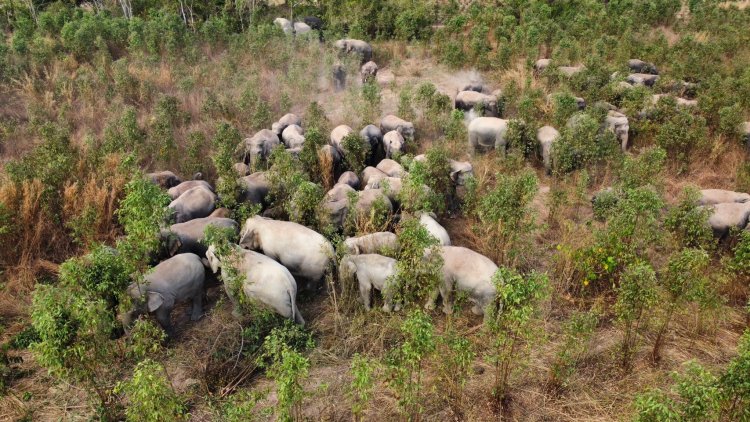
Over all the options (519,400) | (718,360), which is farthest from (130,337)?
(718,360)

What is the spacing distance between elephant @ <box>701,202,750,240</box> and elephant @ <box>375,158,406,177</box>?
4.68m

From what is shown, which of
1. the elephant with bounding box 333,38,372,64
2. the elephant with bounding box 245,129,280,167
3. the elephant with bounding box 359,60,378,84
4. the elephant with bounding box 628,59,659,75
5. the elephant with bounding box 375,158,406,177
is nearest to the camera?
the elephant with bounding box 375,158,406,177

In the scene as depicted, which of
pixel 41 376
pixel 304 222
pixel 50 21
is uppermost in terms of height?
pixel 50 21

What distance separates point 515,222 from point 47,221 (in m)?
6.80

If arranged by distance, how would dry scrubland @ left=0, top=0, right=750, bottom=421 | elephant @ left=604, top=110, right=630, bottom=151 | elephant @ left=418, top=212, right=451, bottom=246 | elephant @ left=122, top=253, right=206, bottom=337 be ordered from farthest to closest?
elephant @ left=604, top=110, right=630, bottom=151, elephant @ left=418, top=212, right=451, bottom=246, elephant @ left=122, top=253, right=206, bottom=337, dry scrubland @ left=0, top=0, right=750, bottom=421

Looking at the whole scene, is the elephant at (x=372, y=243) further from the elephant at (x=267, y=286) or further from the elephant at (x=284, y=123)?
the elephant at (x=284, y=123)

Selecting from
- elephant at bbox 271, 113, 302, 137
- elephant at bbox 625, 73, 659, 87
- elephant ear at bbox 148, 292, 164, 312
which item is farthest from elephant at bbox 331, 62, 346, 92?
elephant ear at bbox 148, 292, 164, 312

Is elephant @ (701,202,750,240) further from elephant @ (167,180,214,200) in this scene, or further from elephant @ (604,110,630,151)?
elephant @ (167,180,214,200)

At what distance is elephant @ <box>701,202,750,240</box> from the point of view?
24.6 feet

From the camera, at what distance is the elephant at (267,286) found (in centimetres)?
609

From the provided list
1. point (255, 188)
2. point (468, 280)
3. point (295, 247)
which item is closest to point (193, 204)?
point (255, 188)

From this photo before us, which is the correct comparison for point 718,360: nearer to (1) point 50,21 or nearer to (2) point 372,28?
(2) point 372,28

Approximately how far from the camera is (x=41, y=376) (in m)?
5.76

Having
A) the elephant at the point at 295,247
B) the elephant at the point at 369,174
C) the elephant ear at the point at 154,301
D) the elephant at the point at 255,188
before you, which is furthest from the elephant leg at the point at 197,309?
the elephant at the point at 369,174
